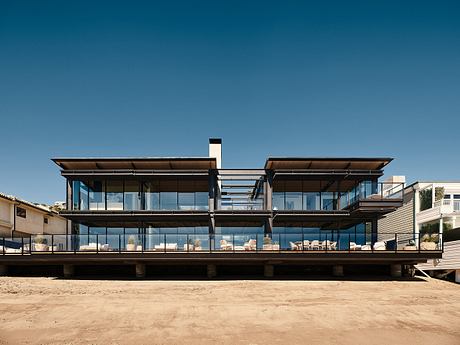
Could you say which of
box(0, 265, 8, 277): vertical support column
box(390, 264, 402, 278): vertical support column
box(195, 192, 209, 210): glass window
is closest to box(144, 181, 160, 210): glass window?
box(195, 192, 209, 210): glass window

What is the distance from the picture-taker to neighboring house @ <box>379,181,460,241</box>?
23.9 metres

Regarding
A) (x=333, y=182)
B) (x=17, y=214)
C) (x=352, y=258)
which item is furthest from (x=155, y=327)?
(x=17, y=214)

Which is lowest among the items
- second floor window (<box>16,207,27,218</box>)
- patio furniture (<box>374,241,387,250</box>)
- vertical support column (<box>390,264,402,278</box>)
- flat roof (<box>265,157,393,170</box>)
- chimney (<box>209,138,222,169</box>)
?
vertical support column (<box>390,264,402,278</box>)

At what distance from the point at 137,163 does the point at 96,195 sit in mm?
3782

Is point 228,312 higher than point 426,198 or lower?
lower

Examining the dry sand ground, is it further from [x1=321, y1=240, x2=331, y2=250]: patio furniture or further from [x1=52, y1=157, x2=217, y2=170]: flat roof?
[x1=52, y1=157, x2=217, y2=170]: flat roof

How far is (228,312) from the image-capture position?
1263 centimetres

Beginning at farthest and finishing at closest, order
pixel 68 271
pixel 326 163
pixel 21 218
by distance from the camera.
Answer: pixel 21 218 → pixel 326 163 → pixel 68 271

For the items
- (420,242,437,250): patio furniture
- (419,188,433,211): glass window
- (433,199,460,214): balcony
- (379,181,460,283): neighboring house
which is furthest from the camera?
(419,188,433,211): glass window

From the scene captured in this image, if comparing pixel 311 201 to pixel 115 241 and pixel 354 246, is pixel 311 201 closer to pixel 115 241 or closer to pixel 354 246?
pixel 354 246

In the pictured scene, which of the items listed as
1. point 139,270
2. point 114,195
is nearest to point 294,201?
point 139,270

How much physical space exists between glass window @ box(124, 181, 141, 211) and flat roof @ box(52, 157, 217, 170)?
125cm

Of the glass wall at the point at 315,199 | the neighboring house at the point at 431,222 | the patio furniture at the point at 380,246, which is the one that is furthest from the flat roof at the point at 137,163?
the neighboring house at the point at 431,222

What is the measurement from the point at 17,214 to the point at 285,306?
26412 mm
